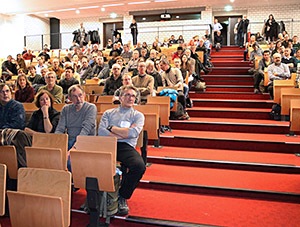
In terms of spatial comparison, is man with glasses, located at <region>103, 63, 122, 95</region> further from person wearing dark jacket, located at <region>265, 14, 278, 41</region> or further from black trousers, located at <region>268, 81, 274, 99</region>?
person wearing dark jacket, located at <region>265, 14, 278, 41</region>

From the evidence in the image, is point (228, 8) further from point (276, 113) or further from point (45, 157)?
point (45, 157)

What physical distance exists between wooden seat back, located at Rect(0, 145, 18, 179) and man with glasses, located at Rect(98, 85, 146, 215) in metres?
0.70

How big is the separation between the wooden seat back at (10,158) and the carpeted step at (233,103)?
3720 millimetres

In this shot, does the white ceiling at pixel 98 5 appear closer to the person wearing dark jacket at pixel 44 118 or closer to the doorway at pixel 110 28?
the doorway at pixel 110 28

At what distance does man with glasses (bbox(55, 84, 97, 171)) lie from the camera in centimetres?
295

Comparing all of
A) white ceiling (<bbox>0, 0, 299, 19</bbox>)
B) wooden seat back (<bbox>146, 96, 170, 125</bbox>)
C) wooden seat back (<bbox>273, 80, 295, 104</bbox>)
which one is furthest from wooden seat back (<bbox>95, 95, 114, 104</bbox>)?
white ceiling (<bbox>0, 0, 299, 19</bbox>)

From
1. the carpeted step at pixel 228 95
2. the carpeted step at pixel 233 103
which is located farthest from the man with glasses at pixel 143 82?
the carpeted step at pixel 228 95

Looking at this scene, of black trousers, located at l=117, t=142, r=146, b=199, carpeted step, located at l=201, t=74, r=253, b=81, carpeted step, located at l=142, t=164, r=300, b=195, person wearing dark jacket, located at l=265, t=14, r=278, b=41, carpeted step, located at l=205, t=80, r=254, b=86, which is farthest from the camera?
person wearing dark jacket, located at l=265, t=14, r=278, b=41

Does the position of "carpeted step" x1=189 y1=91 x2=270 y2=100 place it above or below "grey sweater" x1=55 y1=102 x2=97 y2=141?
above

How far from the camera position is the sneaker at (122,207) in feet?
8.11

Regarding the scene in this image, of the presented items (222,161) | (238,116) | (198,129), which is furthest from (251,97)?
(222,161)

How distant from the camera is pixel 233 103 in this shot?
555cm

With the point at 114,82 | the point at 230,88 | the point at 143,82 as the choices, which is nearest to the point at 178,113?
the point at 143,82

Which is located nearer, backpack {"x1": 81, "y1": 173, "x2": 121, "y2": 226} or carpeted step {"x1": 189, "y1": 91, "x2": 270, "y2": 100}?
backpack {"x1": 81, "y1": 173, "x2": 121, "y2": 226}
